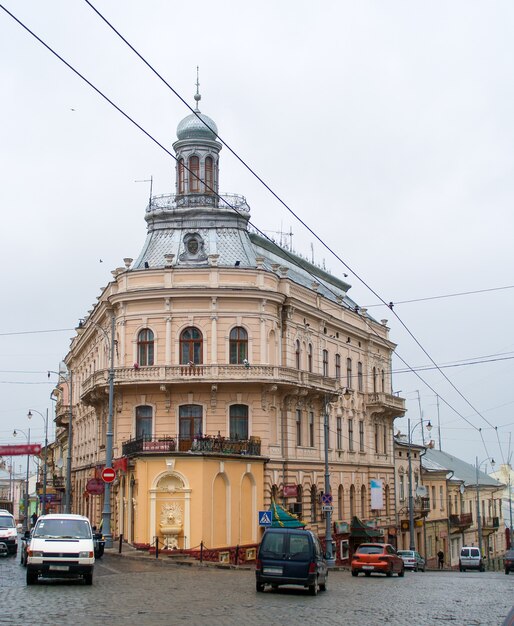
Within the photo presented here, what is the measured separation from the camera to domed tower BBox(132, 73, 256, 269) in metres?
47.7

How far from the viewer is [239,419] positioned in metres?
44.7

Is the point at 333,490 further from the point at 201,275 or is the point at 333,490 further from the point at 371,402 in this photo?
the point at 201,275

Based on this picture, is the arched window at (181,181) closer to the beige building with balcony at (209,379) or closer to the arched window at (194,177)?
the beige building with balcony at (209,379)

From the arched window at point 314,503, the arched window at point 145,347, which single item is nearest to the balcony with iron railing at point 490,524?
the arched window at point 314,503

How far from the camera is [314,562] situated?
23453 millimetres

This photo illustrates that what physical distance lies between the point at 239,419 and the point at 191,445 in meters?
3.66

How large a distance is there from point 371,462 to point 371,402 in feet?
12.5

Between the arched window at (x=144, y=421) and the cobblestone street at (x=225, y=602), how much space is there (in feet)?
49.3

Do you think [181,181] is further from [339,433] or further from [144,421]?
[339,433]

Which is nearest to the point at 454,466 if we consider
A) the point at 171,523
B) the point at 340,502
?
the point at 340,502

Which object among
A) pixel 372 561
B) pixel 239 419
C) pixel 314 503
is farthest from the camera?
pixel 314 503

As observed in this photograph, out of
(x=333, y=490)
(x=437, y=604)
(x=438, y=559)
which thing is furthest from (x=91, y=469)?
(x=437, y=604)

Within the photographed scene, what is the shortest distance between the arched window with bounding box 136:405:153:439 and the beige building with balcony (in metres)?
0.05

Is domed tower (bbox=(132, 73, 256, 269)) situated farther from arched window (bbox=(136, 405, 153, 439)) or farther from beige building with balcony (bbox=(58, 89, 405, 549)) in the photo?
arched window (bbox=(136, 405, 153, 439))
